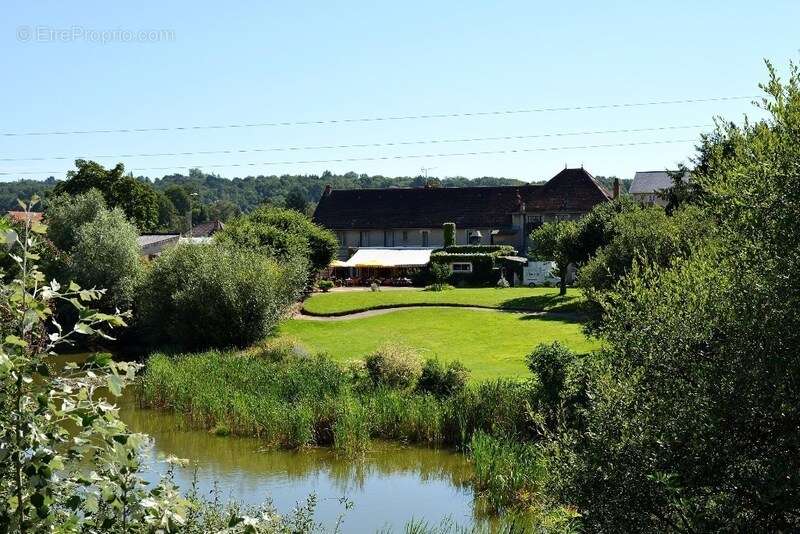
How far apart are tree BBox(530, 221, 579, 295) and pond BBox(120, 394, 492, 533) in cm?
2326

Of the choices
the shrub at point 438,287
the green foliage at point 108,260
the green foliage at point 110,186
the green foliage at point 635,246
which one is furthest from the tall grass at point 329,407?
the green foliage at point 110,186

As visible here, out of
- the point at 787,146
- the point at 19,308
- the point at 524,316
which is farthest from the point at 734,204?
the point at 524,316

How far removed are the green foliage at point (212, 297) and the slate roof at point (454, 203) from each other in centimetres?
3513

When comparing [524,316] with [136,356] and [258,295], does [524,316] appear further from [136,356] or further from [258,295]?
[136,356]

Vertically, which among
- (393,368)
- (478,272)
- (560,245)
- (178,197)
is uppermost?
(178,197)

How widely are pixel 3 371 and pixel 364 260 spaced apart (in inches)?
2249

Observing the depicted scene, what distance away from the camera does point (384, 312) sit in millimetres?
41344

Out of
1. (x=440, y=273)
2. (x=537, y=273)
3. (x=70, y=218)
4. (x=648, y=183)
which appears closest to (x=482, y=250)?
(x=537, y=273)

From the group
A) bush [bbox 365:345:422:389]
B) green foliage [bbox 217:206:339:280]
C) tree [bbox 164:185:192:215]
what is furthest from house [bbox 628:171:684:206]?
tree [bbox 164:185:192:215]

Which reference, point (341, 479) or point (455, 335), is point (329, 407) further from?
point (455, 335)

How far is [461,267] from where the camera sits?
181 feet

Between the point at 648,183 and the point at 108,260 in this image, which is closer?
the point at 108,260

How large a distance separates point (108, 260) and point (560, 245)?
2289 cm

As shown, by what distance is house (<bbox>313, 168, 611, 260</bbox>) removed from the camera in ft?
214
